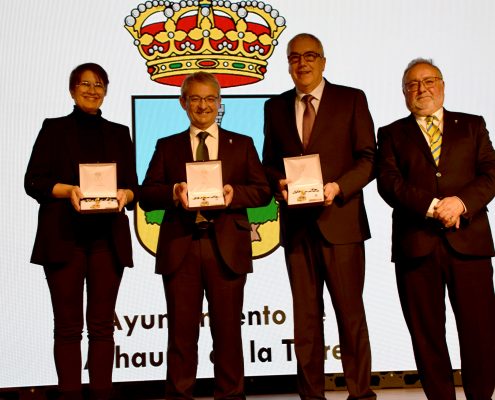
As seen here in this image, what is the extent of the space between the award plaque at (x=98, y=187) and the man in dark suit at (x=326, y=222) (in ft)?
2.36

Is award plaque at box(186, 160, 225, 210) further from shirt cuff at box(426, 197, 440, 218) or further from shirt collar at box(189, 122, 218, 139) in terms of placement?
shirt cuff at box(426, 197, 440, 218)

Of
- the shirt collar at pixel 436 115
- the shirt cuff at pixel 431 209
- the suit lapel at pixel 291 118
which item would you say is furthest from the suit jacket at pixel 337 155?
the shirt cuff at pixel 431 209

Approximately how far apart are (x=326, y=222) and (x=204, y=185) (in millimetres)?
569

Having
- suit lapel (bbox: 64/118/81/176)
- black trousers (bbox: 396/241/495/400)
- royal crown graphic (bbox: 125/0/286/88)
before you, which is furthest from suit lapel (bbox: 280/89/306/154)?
royal crown graphic (bbox: 125/0/286/88)

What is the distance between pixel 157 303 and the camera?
4582 mm

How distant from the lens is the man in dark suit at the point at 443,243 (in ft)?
10.7

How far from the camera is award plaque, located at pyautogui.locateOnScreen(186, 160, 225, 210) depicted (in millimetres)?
3213

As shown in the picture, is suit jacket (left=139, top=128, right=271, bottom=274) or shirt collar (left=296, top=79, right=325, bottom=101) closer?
suit jacket (left=139, top=128, right=271, bottom=274)

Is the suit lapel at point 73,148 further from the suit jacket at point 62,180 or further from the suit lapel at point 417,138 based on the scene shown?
the suit lapel at point 417,138

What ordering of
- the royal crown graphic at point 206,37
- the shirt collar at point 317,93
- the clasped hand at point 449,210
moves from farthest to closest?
the royal crown graphic at point 206,37
the shirt collar at point 317,93
the clasped hand at point 449,210

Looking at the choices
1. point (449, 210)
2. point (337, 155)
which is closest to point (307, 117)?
point (337, 155)

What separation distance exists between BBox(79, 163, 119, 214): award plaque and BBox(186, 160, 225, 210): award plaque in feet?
1.11

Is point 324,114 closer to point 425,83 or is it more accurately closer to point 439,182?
point 425,83

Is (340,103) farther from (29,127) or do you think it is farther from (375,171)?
(29,127)
